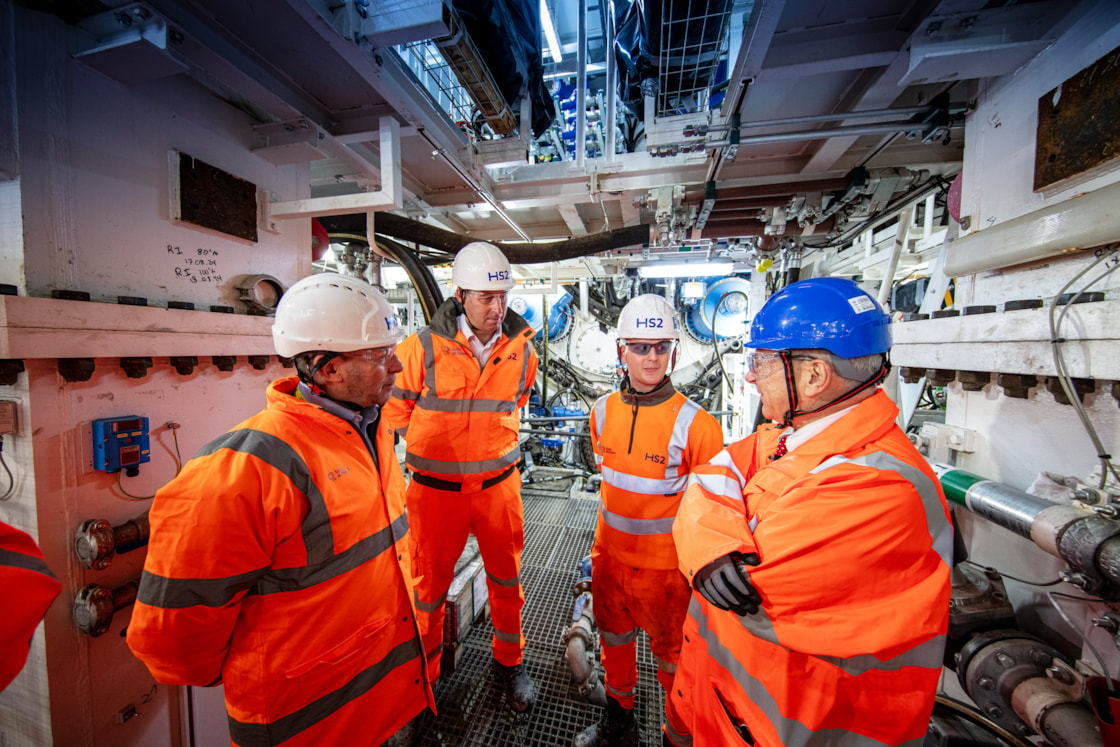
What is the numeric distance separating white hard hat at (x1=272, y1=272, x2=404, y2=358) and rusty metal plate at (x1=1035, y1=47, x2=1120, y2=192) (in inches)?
104

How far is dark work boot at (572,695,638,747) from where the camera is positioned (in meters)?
2.05

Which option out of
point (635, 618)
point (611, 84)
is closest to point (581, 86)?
point (611, 84)

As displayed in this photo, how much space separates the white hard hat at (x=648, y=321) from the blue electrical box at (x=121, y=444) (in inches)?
88.3

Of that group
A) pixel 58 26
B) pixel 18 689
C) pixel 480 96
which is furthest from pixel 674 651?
pixel 58 26

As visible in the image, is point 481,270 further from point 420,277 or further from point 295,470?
point 295,470

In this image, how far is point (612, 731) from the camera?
2064 mm

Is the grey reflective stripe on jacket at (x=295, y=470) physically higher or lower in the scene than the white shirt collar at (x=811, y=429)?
lower

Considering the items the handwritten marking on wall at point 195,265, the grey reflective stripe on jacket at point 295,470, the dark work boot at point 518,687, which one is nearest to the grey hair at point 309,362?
the grey reflective stripe on jacket at point 295,470

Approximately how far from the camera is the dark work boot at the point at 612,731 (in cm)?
205

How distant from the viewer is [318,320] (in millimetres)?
1312

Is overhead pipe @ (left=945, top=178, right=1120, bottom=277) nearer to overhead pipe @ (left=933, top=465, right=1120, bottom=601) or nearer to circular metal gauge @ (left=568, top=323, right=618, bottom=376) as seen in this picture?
overhead pipe @ (left=933, top=465, right=1120, bottom=601)

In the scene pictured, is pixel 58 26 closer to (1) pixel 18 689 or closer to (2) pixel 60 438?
(2) pixel 60 438

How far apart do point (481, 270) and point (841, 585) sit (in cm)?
221

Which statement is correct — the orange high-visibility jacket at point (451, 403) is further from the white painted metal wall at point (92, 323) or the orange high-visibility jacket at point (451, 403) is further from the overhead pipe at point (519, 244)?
the overhead pipe at point (519, 244)
